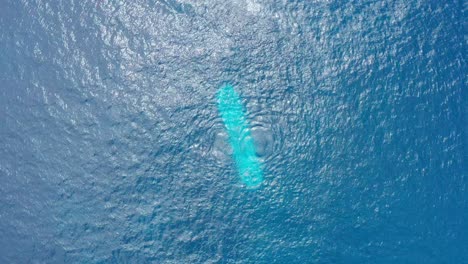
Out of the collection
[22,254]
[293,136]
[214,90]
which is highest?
[214,90]

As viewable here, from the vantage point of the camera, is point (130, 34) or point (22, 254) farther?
point (130, 34)

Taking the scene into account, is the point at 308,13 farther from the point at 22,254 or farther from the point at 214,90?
the point at 22,254

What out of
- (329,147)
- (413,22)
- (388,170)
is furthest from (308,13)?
(388,170)
